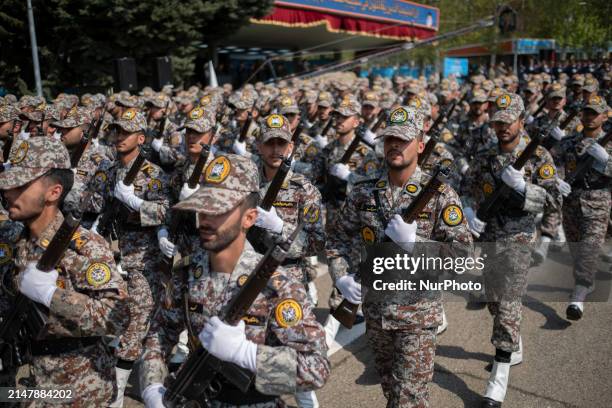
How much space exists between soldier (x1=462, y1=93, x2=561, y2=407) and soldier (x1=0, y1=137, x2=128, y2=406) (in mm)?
2963

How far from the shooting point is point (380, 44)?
1462 inches

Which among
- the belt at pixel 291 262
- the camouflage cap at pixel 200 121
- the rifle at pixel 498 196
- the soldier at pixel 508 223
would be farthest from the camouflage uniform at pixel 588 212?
the camouflage cap at pixel 200 121

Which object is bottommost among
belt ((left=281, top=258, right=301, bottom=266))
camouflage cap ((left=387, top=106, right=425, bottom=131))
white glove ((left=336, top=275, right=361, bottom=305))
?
belt ((left=281, top=258, right=301, bottom=266))

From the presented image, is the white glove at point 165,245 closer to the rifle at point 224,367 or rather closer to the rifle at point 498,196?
the rifle at point 224,367

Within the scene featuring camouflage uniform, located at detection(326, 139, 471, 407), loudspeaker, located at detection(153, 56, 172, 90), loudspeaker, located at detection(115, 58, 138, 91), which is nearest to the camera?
camouflage uniform, located at detection(326, 139, 471, 407)

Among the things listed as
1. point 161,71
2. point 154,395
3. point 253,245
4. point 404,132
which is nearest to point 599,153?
point 404,132

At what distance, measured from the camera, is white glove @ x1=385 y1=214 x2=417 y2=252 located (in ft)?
11.7

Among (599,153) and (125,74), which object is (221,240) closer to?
(599,153)

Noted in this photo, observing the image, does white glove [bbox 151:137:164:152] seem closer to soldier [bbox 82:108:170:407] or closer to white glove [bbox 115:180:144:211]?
soldier [bbox 82:108:170:407]

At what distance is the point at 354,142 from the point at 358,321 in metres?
2.11

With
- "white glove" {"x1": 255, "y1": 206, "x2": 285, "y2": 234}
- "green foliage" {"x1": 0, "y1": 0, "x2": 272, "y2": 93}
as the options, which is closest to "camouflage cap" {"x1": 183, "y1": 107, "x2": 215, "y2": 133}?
"white glove" {"x1": 255, "y1": 206, "x2": 285, "y2": 234}

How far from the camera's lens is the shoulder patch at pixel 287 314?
2348 millimetres

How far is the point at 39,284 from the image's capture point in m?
2.88

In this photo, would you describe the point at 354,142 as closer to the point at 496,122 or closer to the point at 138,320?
the point at 496,122
